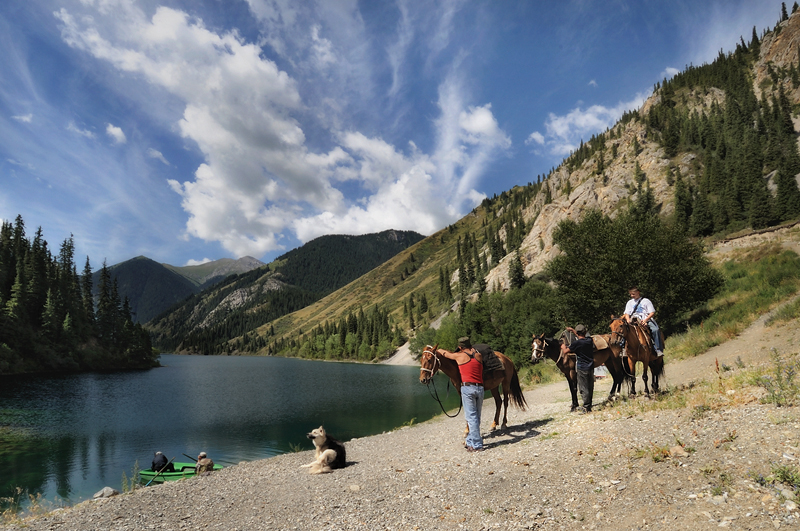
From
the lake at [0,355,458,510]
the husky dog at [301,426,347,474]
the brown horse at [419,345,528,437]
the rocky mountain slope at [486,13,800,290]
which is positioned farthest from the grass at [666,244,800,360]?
the rocky mountain slope at [486,13,800,290]

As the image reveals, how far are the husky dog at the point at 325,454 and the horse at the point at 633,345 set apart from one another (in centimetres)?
1072

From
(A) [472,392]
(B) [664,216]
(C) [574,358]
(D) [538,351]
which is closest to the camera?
(A) [472,392]

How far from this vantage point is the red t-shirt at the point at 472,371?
11509 mm

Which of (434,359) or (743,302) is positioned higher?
(743,302)

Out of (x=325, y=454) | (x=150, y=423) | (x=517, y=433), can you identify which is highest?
(x=517, y=433)

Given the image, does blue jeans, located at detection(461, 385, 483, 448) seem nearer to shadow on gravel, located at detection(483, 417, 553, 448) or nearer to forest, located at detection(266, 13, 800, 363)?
shadow on gravel, located at detection(483, 417, 553, 448)

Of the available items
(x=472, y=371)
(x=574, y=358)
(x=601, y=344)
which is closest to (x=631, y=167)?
(x=574, y=358)

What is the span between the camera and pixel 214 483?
13258 mm

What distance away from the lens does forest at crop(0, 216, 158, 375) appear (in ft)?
254

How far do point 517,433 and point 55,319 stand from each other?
375ft

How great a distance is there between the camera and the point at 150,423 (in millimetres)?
35281

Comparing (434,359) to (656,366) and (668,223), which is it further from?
(668,223)

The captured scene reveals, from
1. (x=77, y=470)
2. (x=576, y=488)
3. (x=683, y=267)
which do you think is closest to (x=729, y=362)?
(x=576, y=488)

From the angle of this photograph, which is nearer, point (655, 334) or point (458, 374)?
point (458, 374)
